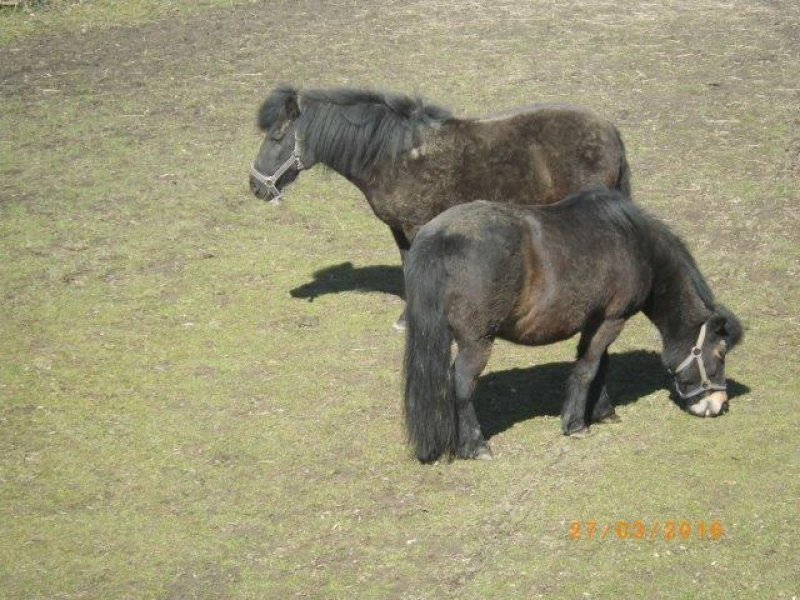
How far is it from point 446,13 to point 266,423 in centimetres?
1160

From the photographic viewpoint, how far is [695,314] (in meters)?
8.56

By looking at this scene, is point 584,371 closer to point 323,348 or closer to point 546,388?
point 546,388

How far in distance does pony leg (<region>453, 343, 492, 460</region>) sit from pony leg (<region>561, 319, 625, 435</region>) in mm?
696

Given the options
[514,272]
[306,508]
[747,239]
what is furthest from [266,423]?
[747,239]

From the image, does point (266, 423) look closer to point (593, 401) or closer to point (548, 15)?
point (593, 401)

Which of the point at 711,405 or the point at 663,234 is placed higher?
the point at 663,234

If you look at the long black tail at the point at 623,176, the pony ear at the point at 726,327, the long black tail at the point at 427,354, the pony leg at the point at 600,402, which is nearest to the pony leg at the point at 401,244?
the long black tail at the point at 623,176

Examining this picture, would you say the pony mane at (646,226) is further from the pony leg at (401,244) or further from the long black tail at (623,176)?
the pony leg at (401,244)

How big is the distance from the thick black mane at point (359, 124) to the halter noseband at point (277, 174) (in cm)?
11

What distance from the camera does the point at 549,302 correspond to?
8.05 meters

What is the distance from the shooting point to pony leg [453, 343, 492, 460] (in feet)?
26.1

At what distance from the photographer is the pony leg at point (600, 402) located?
28.7ft

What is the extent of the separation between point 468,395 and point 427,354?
496 millimetres
